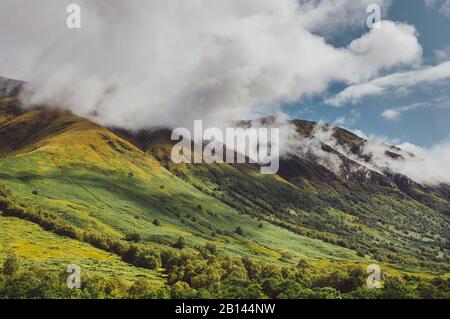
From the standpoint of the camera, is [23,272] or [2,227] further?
[2,227]

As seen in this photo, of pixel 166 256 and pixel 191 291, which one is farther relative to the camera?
pixel 166 256

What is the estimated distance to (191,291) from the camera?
121750 millimetres

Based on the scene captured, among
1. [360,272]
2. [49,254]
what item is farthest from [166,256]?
[360,272]

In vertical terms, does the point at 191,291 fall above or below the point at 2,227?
below
